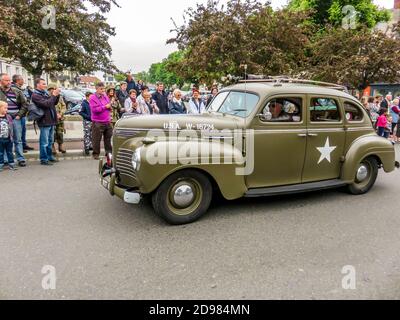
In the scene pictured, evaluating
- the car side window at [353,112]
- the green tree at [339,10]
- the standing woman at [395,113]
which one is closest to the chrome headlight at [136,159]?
the car side window at [353,112]

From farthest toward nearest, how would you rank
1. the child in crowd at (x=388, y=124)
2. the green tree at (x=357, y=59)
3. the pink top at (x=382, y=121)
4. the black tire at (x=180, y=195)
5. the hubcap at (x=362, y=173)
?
the green tree at (x=357, y=59)
the child in crowd at (x=388, y=124)
the pink top at (x=382, y=121)
the hubcap at (x=362, y=173)
the black tire at (x=180, y=195)

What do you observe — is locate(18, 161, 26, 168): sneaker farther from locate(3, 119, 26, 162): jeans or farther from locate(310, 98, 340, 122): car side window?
locate(310, 98, 340, 122): car side window

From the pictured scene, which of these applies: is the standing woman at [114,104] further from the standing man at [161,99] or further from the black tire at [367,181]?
the black tire at [367,181]

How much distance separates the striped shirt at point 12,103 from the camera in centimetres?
750

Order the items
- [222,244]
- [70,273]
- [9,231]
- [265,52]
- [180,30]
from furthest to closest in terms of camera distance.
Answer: [180,30] < [265,52] < [9,231] < [222,244] < [70,273]

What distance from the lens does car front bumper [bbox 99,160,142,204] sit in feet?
13.6

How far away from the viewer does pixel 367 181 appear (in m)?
5.89

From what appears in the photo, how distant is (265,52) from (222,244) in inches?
397

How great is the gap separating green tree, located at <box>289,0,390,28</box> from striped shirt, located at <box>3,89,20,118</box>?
65.3 ft

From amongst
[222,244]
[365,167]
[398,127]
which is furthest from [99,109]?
[398,127]

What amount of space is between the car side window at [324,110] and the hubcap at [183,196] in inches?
90.2

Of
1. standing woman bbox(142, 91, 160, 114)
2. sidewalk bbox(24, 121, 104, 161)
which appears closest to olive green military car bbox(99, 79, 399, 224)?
standing woman bbox(142, 91, 160, 114)

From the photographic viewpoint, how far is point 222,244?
3828 mm
